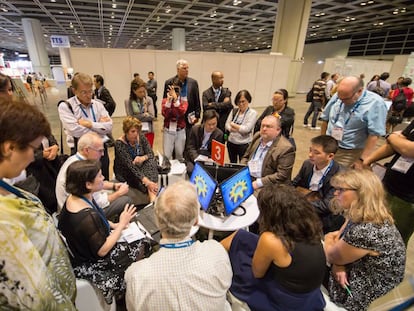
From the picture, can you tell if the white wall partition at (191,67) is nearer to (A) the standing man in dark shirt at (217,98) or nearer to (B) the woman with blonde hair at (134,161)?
(A) the standing man in dark shirt at (217,98)

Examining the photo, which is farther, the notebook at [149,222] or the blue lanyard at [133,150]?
the blue lanyard at [133,150]

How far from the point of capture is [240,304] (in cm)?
135

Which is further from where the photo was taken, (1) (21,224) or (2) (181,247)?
(2) (181,247)

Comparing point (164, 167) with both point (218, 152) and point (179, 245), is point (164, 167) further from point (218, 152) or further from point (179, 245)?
point (179, 245)

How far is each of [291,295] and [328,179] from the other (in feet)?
4.08

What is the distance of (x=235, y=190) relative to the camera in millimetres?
1793

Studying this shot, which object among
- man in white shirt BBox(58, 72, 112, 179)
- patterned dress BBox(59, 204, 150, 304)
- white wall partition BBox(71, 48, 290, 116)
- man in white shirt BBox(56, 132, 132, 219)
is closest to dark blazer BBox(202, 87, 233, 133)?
man in white shirt BBox(58, 72, 112, 179)

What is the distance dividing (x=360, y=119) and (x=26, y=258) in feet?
9.32

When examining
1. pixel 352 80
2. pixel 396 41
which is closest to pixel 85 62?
pixel 352 80

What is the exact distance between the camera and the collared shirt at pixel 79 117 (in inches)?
90.7

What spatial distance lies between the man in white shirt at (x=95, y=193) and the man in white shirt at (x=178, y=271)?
106cm

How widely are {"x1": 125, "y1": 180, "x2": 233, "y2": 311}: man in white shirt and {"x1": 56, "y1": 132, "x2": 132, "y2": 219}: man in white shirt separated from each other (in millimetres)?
1057

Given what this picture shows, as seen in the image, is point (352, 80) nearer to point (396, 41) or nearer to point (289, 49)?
point (289, 49)

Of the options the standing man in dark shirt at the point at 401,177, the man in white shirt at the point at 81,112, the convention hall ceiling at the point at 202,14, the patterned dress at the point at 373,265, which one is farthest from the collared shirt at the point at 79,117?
the convention hall ceiling at the point at 202,14
